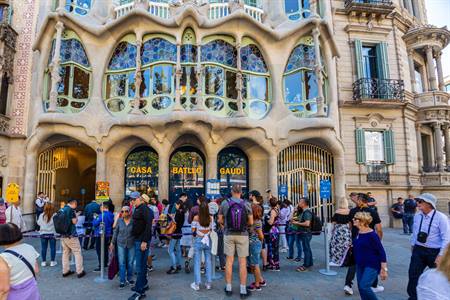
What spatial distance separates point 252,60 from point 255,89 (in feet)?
4.78

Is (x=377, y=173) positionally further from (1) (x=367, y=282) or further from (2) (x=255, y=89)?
(1) (x=367, y=282)

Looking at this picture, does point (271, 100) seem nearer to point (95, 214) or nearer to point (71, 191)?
point (95, 214)

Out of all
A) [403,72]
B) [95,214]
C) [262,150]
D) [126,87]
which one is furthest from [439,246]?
[403,72]

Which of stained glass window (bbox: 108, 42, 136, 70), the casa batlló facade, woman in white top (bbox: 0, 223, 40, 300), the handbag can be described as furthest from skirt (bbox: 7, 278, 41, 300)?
stained glass window (bbox: 108, 42, 136, 70)

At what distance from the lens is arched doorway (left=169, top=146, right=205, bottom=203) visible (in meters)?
15.5

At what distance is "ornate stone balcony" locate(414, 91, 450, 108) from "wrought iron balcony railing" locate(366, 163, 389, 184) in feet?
16.0

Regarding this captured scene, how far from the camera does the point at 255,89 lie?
15.3 metres

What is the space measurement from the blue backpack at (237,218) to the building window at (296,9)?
42.6 feet

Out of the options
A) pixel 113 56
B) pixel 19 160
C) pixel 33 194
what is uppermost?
pixel 113 56

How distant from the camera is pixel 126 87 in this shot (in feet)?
48.4

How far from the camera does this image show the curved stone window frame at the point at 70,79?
1449 cm

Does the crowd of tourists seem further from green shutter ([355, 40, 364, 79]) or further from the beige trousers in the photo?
green shutter ([355, 40, 364, 79])

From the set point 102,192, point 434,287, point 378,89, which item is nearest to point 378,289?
point 434,287

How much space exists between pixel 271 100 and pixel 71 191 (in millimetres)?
12750
